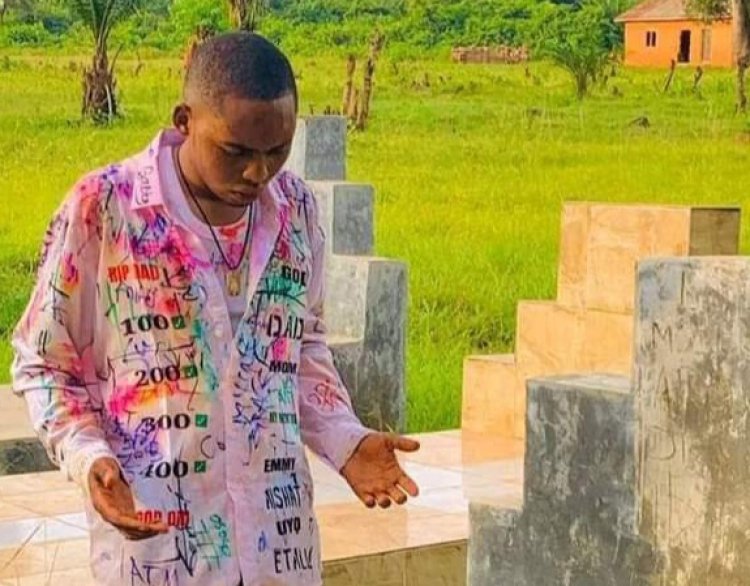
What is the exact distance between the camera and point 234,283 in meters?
2.11

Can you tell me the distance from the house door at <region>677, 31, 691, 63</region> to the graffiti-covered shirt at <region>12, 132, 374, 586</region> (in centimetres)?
3854

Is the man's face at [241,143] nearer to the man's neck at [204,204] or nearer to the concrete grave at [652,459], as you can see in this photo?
the man's neck at [204,204]

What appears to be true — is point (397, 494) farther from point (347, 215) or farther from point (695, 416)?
point (347, 215)

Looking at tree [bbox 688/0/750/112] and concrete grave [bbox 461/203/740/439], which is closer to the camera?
concrete grave [bbox 461/203/740/439]

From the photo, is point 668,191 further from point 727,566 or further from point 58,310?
point 58,310

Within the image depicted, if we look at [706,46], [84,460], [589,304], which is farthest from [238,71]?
[706,46]

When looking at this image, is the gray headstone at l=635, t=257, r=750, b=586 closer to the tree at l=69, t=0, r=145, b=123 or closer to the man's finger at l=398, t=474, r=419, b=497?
the man's finger at l=398, t=474, r=419, b=497

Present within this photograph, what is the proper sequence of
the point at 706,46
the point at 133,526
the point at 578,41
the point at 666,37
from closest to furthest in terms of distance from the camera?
the point at 133,526 → the point at 578,41 → the point at 706,46 → the point at 666,37

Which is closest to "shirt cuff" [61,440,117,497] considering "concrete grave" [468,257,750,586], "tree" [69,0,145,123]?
A: "concrete grave" [468,257,750,586]

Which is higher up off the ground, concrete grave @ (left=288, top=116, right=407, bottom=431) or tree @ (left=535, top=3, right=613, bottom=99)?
tree @ (left=535, top=3, right=613, bottom=99)

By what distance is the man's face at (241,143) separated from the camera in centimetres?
203

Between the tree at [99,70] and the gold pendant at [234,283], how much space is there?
1491 cm

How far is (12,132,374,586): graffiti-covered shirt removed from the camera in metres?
2.05

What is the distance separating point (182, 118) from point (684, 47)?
39735 millimetres
